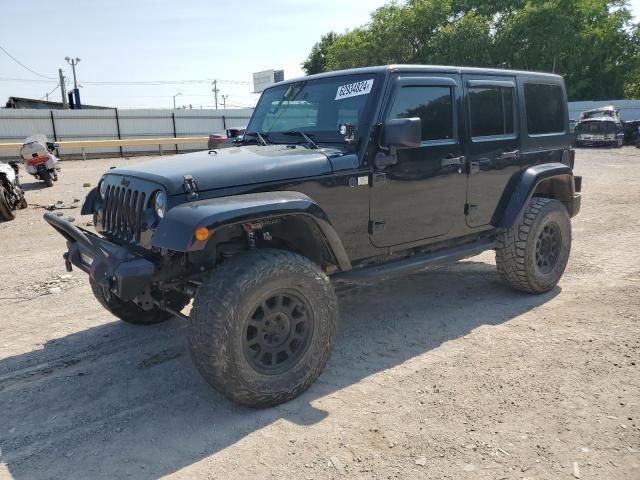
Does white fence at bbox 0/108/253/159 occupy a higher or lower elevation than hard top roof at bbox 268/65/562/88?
higher

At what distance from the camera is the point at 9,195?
32.2 ft

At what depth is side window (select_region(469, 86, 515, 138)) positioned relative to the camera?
458 centimetres

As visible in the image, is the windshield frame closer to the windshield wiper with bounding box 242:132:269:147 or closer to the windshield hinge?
the windshield wiper with bounding box 242:132:269:147

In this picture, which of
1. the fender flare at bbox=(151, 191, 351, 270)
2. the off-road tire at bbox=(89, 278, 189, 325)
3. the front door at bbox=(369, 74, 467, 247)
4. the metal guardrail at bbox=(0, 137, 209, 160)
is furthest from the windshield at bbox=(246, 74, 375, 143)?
the metal guardrail at bbox=(0, 137, 209, 160)

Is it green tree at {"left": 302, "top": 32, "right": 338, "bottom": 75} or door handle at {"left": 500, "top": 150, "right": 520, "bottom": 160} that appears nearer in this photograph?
door handle at {"left": 500, "top": 150, "right": 520, "bottom": 160}

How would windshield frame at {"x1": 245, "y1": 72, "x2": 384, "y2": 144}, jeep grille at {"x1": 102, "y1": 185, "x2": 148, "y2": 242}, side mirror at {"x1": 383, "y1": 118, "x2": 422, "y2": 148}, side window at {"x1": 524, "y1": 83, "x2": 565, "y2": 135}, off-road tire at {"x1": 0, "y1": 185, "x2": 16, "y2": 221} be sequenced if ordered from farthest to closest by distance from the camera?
off-road tire at {"x1": 0, "y1": 185, "x2": 16, "y2": 221}, side window at {"x1": 524, "y1": 83, "x2": 565, "y2": 135}, windshield frame at {"x1": 245, "y1": 72, "x2": 384, "y2": 144}, side mirror at {"x1": 383, "y1": 118, "x2": 422, "y2": 148}, jeep grille at {"x1": 102, "y1": 185, "x2": 148, "y2": 242}

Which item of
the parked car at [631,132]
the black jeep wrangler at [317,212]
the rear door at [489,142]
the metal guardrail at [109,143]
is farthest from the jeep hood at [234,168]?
the parked car at [631,132]

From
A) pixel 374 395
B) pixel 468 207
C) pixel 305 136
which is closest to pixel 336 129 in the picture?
pixel 305 136

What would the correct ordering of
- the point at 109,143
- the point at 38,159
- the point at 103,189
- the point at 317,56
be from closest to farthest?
the point at 103,189 → the point at 38,159 → the point at 109,143 → the point at 317,56

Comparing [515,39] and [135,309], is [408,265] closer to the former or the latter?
[135,309]

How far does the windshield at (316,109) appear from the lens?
3.95 meters

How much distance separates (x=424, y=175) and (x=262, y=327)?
1827mm

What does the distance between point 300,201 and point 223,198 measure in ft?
1.52

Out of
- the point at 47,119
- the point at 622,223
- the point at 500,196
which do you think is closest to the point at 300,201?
the point at 500,196
